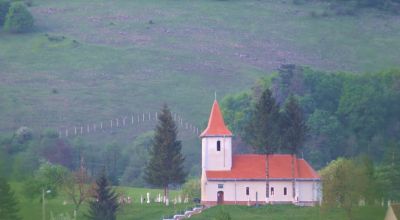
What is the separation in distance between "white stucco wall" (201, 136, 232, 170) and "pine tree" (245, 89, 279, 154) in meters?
3.20

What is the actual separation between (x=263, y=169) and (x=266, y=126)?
163 inches

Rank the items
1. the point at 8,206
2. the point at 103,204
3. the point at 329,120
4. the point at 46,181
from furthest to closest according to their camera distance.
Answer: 1. the point at 329,120
2. the point at 46,181
3. the point at 103,204
4. the point at 8,206

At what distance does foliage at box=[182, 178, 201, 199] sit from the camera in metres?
122

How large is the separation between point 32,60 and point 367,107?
42.7 metres

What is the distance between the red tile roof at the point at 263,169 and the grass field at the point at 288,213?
580 centimetres

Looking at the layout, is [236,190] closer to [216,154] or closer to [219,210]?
[216,154]

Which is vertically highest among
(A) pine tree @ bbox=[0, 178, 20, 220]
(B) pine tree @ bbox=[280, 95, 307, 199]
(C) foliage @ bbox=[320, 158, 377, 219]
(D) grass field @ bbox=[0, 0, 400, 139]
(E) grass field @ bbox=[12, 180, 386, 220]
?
(D) grass field @ bbox=[0, 0, 400, 139]

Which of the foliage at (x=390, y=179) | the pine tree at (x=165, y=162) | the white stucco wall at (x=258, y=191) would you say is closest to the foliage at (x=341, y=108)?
the foliage at (x=390, y=179)

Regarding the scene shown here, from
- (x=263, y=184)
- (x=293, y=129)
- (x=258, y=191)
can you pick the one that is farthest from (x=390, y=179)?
(x=258, y=191)

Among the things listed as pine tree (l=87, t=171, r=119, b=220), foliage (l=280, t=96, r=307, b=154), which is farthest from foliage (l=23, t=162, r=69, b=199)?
foliage (l=280, t=96, r=307, b=154)

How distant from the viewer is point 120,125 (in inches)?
6388

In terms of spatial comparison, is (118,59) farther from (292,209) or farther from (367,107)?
(292,209)

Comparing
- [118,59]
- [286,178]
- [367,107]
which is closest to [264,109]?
[286,178]

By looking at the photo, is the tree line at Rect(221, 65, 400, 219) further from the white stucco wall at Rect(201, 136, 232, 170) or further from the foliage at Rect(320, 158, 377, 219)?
the foliage at Rect(320, 158, 377, 219)
